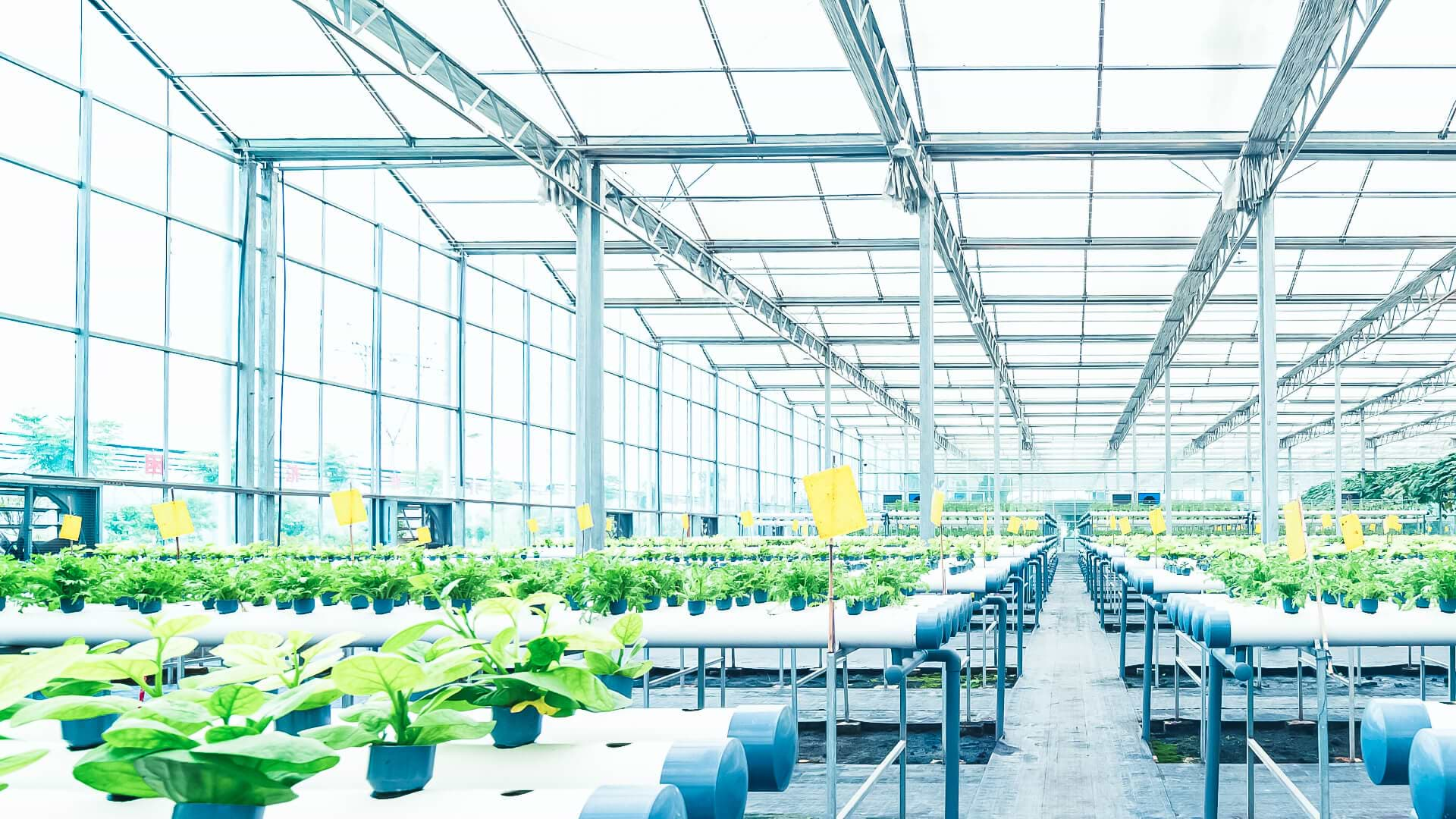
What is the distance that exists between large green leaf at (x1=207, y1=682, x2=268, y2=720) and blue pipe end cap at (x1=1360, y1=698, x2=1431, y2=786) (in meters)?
1.41

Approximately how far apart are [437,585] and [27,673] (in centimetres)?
358

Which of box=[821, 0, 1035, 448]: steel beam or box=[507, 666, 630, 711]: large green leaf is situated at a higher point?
box=[821, 0, 1035, 448]: steel beam

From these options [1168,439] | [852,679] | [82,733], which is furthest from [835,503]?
[1168,439]

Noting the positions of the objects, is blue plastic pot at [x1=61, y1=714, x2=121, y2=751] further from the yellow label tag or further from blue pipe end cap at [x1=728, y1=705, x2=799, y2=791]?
the yellow label tag

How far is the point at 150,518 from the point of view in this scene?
12.7m

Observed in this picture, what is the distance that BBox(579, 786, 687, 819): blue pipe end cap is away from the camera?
3.30ft

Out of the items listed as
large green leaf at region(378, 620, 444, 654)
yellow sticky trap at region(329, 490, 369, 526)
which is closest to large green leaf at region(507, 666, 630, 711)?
large green leaf at region(378, 620, 444, 654)

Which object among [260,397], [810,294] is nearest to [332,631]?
[260,397]

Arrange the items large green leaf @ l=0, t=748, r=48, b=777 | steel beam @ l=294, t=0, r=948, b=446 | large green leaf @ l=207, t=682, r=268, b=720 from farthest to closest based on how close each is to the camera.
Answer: steel beam @ l=294, t=0, r=948, b=446
large green leaf @ l=207, t=682, r=268, b=720
large green leaf @ l=0, t=748, r=48, b=777

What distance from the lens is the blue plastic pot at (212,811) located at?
0.99 metres

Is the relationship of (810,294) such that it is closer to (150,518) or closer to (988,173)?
(988,173)

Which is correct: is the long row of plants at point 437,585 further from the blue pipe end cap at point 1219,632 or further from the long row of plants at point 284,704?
the long row of plants at point 284,704

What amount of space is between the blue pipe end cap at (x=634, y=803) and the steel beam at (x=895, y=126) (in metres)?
8.75

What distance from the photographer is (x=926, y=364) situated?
14289 millimetres
